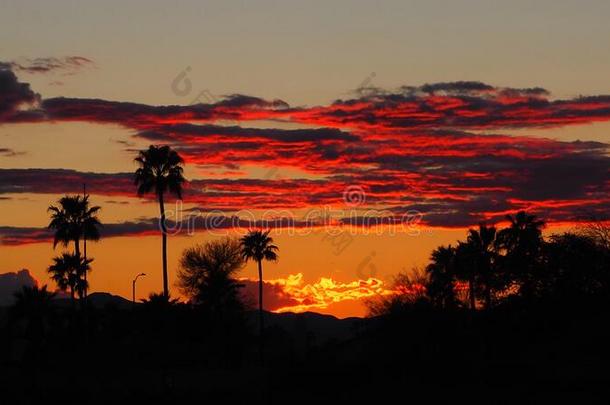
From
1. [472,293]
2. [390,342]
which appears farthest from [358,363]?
[472,293]

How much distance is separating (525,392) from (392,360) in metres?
14.9

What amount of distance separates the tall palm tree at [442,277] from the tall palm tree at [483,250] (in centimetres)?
236

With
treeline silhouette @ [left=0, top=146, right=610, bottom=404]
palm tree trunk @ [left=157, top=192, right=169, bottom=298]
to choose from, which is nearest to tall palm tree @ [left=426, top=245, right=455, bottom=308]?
treeline silhouette @ [left=0, top=146, right=610, bottom=404]

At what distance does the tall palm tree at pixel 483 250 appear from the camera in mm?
92938

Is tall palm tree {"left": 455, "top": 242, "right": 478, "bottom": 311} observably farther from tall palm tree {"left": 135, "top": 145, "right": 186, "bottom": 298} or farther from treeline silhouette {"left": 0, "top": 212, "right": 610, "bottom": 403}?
tall palm tree {"left": 135, "top": 145, "right": 186, "bottom": 298}

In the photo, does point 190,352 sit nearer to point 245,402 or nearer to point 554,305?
point 245,402

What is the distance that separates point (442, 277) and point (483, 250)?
4470 millimetres

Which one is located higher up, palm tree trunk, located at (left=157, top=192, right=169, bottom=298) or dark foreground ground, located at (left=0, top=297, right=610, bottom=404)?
palm tree trunk, located at (left=157, top=192, right=169, bottom=298)

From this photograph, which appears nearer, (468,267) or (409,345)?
(409,345)

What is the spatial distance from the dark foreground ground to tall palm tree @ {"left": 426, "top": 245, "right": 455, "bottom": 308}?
3.81 m

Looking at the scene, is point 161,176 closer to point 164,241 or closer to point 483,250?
point 164,241

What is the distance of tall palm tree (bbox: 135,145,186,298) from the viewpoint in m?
85.9

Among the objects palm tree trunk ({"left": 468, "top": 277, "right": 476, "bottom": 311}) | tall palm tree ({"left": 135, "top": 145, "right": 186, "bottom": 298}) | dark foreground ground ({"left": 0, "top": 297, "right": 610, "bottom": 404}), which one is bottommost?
dark foreground ground ({"left": 0, "top": 297, "right": 610, "bottom": 404})

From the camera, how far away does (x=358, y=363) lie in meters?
78.4
